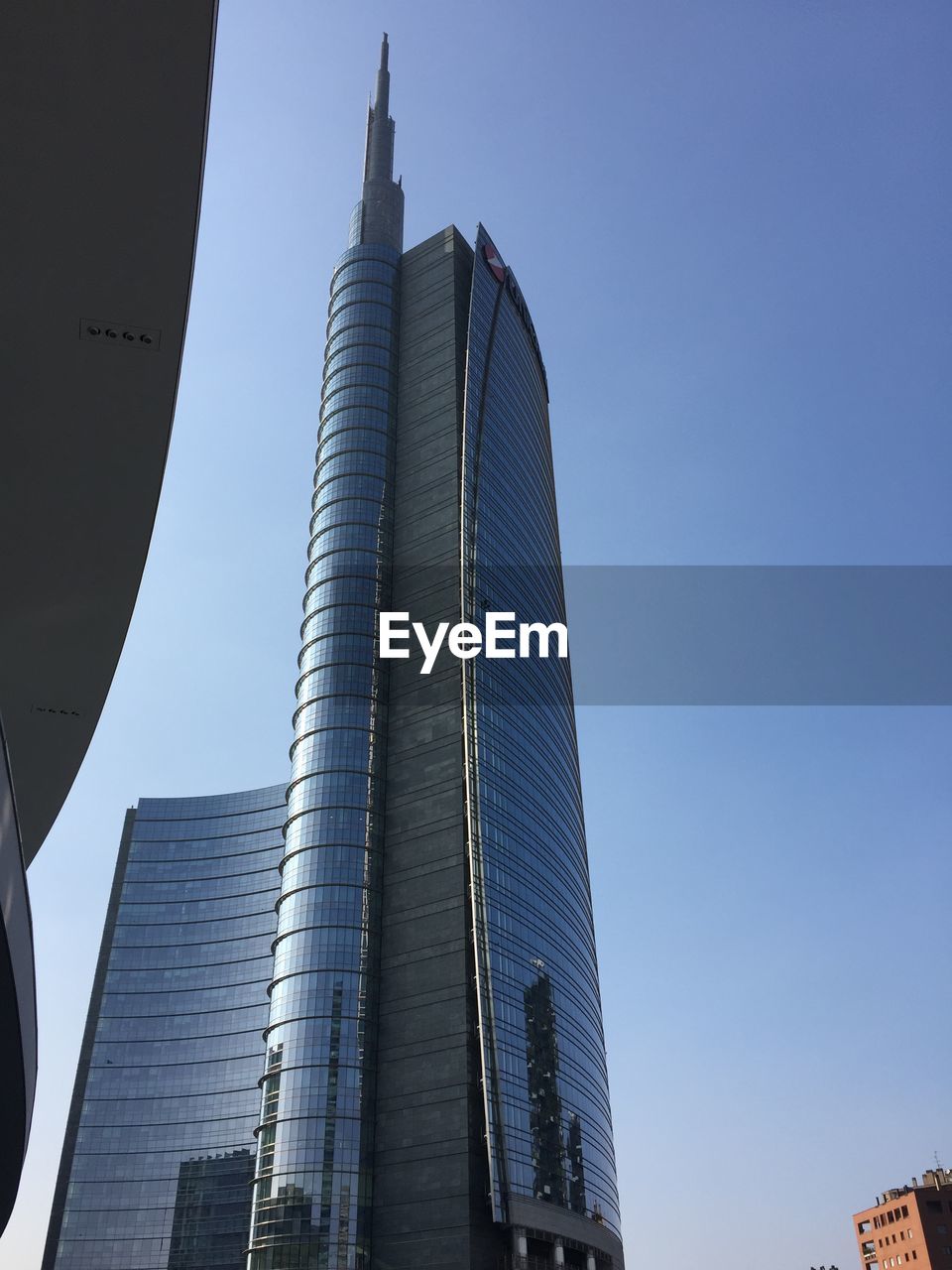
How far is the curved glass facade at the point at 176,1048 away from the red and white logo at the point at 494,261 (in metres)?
76.6

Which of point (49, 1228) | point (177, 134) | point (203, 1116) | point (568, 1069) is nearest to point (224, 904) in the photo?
point (203, 1116)

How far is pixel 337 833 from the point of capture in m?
99.2

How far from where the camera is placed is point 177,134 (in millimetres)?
11484

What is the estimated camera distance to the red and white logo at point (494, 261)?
137 metres

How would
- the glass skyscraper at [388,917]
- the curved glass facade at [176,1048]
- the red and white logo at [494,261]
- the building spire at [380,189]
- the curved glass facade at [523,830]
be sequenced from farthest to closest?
the building spire at [380,189] < the red and white logo at [494,261] < the curved glass facade at [176,1048] < the curved glass facade at [523,830] < the glass skyscraper at [388,917]

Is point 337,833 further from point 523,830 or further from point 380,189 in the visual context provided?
point 380,189

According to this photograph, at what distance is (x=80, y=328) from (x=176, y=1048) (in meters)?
141

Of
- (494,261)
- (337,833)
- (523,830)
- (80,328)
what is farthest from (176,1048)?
(80,328)

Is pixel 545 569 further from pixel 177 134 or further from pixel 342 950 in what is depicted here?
pixel 177 134

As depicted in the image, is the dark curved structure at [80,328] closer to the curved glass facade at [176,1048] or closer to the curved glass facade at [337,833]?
the curved glass facade at [337,833]

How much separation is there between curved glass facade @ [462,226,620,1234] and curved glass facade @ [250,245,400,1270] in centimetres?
1092

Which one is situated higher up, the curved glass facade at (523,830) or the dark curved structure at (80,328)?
the curved glass facade at (523,830)

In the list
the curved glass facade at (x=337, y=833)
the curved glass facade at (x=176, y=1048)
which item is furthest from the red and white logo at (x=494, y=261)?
the curved glass facade at (x=176, y=1048)

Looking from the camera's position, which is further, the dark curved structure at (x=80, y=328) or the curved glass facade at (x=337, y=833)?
the curved glass facade at (x=337, y=833)
